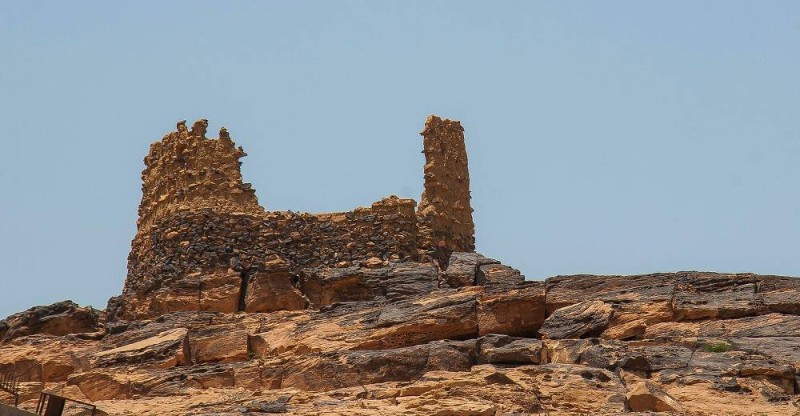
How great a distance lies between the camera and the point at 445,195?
48406 mm

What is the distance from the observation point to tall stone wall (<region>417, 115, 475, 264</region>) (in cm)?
Result: 4734

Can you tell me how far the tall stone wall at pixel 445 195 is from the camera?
4734cm

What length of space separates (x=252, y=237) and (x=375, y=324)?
798 cm

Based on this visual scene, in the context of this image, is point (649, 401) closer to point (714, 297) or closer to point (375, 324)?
point (714, 297)

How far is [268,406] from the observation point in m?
33.2

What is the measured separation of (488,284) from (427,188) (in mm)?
8277

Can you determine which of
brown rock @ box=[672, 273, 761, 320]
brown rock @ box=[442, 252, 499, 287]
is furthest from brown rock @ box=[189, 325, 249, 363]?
brown rock @ box=[672, 273, 761, 320]

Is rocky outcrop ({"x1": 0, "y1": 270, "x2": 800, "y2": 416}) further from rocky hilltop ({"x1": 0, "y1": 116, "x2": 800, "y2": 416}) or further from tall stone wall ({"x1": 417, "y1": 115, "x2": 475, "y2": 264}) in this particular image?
tall stone wall ({"x1": 417, "y1": 115, "x2": 475, "y2": 264})

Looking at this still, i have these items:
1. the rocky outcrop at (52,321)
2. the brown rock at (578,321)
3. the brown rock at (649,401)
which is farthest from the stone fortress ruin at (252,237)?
the brown rock at (649,401)

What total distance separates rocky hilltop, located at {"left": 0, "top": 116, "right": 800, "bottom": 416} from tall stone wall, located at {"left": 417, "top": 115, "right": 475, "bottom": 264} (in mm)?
56

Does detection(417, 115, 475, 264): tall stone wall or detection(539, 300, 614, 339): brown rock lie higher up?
detection(417, 115, 475, 264): tall stone wall

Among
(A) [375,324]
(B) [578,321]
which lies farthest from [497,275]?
(B) [578,321]

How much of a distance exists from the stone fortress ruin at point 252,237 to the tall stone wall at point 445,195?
0.03 metres

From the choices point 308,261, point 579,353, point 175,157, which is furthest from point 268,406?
point 175,157
